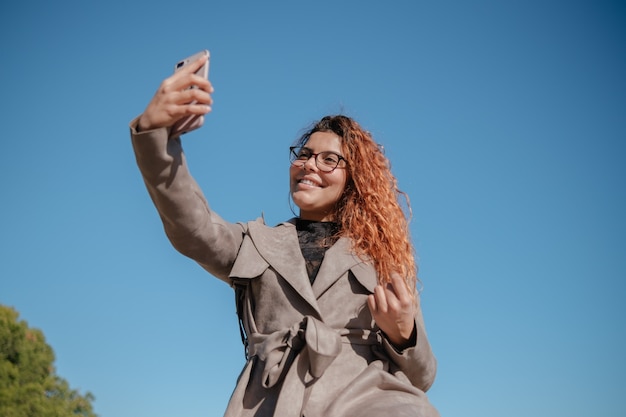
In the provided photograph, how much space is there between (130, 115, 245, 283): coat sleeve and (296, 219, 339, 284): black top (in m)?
0.40

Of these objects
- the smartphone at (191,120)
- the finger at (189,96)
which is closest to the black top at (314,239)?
the smartphone at (191,120)

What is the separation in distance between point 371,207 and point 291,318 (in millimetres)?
879

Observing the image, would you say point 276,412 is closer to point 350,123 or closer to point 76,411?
point 350,123

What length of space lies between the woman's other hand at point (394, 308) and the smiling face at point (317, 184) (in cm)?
76

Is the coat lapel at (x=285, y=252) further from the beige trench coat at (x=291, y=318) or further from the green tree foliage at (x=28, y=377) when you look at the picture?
the green tree foliage at (x=28, y=377)

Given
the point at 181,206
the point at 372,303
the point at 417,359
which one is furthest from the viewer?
the point at 417,359

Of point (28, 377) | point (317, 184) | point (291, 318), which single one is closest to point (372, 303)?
point (291, 318)

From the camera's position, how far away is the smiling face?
150 inches

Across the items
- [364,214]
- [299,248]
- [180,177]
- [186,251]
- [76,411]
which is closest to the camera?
[180,177]

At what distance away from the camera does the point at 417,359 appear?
334 cm

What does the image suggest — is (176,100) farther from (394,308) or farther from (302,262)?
(394,308)

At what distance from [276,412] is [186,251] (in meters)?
0.87

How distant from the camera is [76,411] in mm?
26516

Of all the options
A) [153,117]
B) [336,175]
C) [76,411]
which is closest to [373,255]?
[336,175]
